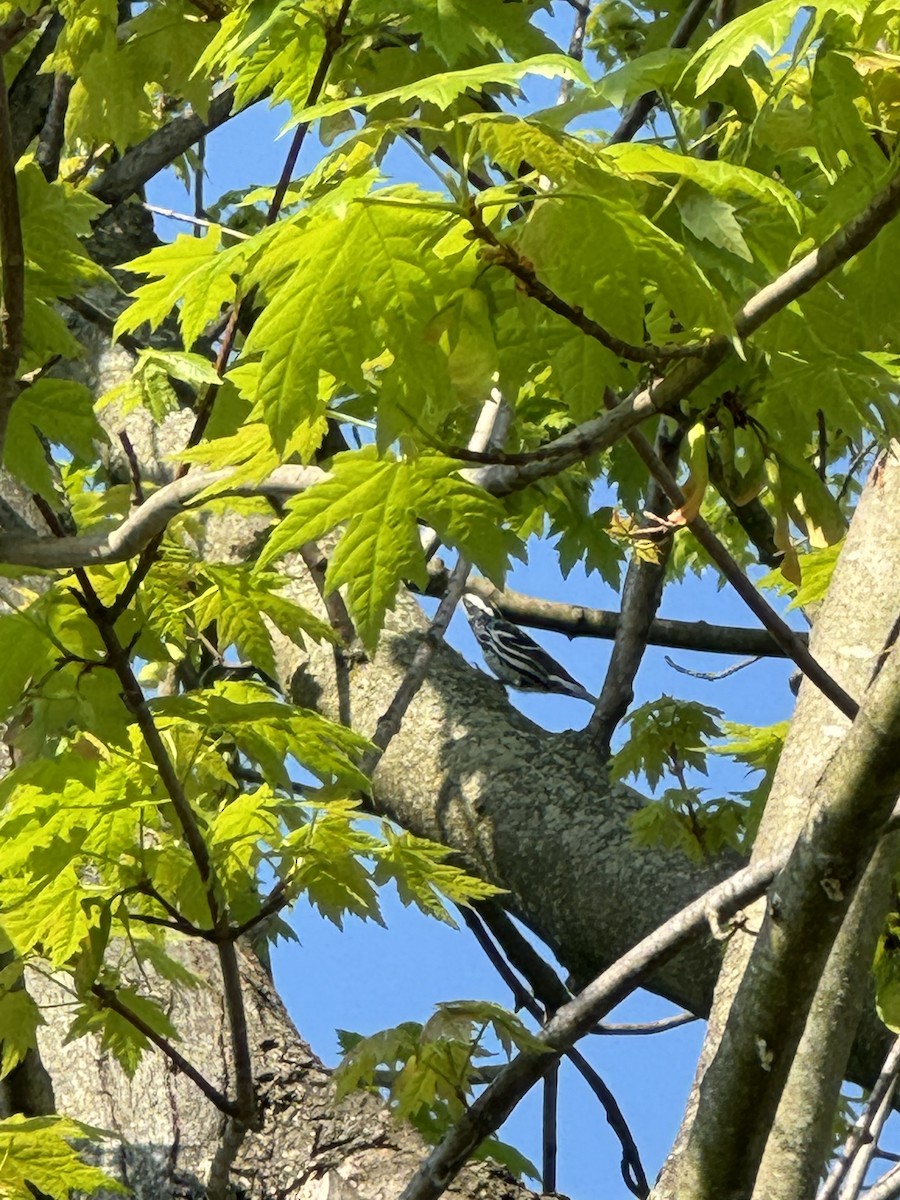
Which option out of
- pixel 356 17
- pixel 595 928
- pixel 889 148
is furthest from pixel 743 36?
pixel 595 928

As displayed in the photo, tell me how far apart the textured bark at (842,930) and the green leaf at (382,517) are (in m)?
0.50

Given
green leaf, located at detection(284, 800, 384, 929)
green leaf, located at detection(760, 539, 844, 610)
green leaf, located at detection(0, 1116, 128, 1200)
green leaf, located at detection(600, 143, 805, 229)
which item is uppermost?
green leaf, located at detection(760, 539, 844, 610)

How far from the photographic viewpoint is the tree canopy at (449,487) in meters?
1.04

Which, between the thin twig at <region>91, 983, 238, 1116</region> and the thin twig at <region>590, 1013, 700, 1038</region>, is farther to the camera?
the thin twig at <region>590, 1013, 700, 1038</region>

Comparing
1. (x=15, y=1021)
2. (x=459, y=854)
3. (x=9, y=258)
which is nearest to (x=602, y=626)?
(x=459, y=854)

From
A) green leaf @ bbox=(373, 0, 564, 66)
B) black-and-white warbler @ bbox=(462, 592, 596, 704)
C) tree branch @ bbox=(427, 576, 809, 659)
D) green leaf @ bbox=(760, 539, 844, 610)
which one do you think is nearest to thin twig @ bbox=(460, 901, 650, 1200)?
tree branch @ bbox=(427, 576, 809, 659)

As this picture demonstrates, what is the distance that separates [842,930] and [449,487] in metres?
0.86

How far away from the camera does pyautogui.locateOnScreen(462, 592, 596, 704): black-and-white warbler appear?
19.9 ft

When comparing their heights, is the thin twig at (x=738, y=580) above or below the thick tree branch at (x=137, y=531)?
above

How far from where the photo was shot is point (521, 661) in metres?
6.06

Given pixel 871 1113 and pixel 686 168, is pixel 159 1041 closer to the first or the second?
pixel 871 1113

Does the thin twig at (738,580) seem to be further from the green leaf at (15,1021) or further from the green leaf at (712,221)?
the green leaf at (15,1021)

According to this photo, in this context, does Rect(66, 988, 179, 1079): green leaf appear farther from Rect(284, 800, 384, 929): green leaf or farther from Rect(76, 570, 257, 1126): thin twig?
Rect(284, 800, 384, 929): green leaf

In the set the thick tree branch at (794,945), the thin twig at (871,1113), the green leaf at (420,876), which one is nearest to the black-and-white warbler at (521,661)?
the thin twig at (871,1113)
